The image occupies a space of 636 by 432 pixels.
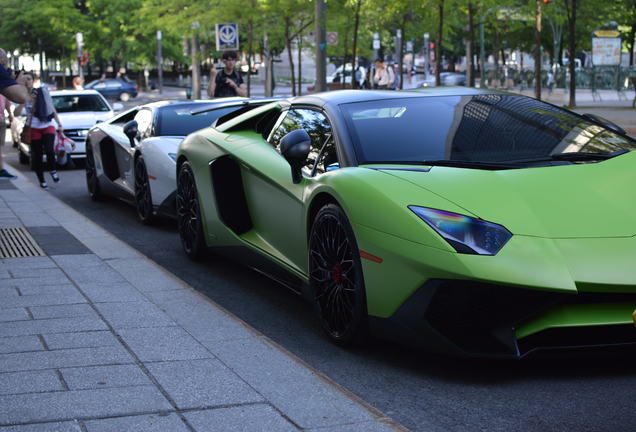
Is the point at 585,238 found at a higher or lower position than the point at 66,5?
lower

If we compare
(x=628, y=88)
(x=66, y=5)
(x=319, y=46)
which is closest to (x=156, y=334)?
(x=319, y=46)

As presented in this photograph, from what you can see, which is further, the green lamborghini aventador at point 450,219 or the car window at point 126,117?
the car window at point 126,117

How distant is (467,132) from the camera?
570cm

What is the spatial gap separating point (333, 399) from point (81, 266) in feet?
12.4

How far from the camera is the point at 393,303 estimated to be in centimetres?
471

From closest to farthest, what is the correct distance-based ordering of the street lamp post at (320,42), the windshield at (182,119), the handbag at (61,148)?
the windshield at (182,119) → the handbag at (61,148) → the street lamp post at (320,42)

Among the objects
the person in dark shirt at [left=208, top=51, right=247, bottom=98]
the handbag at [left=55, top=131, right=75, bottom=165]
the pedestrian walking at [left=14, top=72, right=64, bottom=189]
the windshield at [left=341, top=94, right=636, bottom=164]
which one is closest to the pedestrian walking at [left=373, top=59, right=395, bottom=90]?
the person in dark shirt at [left=208, top=51, right=247, bottom=98]

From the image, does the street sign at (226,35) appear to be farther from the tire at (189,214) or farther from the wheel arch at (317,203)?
the wheel arch at (317,203)

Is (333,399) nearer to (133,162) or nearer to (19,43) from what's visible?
(133,162)

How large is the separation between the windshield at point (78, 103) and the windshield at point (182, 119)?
8.78 m

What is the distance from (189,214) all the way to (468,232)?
3.83 meters

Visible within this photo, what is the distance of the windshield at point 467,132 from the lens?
5.52m

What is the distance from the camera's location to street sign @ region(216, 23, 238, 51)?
31300mm

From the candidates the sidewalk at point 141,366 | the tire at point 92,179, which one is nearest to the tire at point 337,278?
the sidewalk at point 141,366
